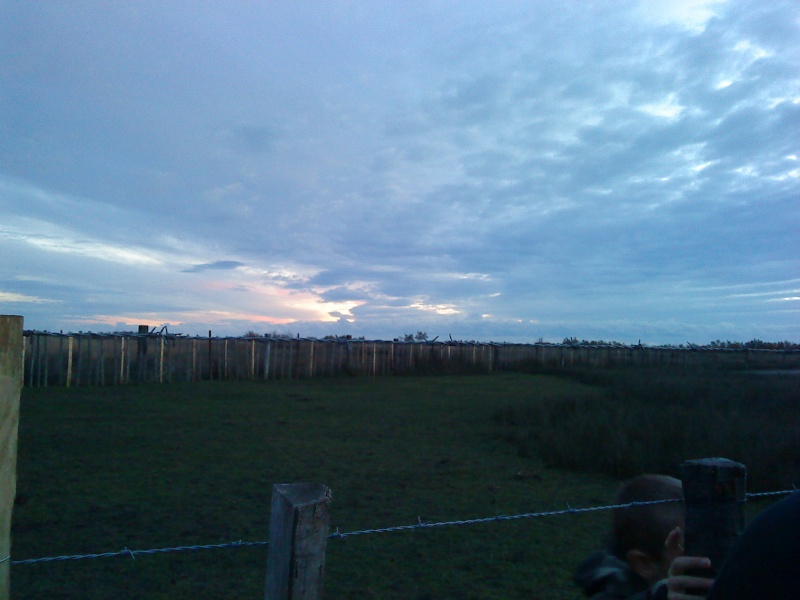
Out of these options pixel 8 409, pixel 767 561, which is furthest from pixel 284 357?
pixel 767 561

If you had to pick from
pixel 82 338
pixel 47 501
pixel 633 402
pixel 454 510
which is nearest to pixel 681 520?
pixel 454 510

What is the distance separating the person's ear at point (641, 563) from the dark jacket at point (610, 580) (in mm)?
15

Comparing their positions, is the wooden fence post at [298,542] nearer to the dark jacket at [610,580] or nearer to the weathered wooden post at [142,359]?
the dark jacket at [610,580]

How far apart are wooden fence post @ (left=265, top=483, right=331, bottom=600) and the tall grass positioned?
779 centimetres

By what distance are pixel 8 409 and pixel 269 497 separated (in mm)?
5512

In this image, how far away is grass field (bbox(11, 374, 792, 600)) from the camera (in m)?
4.91

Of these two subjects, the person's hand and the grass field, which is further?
the grass field

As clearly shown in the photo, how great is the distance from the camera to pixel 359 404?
55.3 feet

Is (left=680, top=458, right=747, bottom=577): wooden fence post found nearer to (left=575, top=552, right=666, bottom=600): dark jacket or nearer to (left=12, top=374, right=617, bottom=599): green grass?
(left=575, top=552, right=666, bottom=600): dark jacket

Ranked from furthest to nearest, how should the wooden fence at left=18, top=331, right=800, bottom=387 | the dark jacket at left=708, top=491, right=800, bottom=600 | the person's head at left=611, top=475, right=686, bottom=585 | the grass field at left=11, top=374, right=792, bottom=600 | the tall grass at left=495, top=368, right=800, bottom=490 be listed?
the wooden fence at left=18, top=331, right=800, bottom=387
the tall grass at left=495, top=368, right=800, bottom=490
the grass field at left=11, top=374, right=792, bottom=600
the person's head at left=611, top=475, right=686, bottom=585
the dark jacket at left=708, top=491, right=800, bottom=600

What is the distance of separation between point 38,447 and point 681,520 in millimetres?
9950

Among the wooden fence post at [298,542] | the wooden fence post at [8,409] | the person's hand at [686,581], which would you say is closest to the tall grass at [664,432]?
the person's hand at [686,581]

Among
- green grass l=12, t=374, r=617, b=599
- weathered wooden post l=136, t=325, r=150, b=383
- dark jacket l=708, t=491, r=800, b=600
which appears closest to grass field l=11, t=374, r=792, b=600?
green grass l=12, t=374, r=617, b=599

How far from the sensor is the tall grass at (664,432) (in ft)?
27.8
